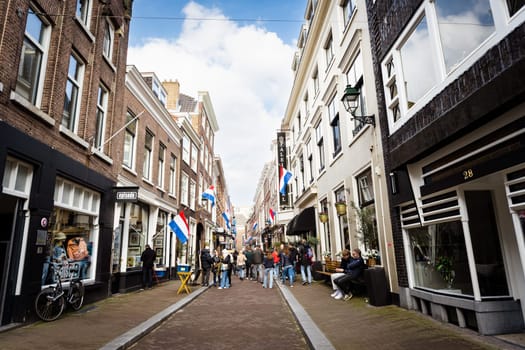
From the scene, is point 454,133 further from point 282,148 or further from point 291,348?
point 282,148

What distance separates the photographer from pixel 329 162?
14.6m

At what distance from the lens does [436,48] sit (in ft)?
20.7

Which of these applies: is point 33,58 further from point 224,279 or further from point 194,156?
point 194,156

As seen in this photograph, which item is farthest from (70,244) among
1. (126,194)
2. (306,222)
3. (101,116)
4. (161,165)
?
(306,222)

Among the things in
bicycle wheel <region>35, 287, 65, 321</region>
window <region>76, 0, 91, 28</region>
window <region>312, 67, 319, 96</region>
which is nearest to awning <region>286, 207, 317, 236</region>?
window <region>312, 67, 319, 96</region>

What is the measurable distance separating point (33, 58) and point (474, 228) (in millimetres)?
9920

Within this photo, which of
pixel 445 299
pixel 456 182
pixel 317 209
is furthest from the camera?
pixel 317 209

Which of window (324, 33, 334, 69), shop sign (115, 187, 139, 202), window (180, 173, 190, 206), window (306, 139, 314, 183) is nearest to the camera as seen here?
shop sign (115, 187, 139, 202)

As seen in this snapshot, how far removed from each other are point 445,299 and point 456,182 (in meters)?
2.21

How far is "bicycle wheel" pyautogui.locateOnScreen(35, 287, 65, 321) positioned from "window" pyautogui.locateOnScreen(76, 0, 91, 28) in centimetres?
757

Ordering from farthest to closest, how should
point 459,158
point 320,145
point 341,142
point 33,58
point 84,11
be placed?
1. point 320,145
2. point 341,142
3. point 84,11
4. point 33,58
5. point 459,158

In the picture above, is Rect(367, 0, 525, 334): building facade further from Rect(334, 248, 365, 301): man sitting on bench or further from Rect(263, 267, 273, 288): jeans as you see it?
Rect(263, 267, 273, 288): jeans

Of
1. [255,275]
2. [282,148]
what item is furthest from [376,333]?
[282,148]

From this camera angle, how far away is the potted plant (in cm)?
652
